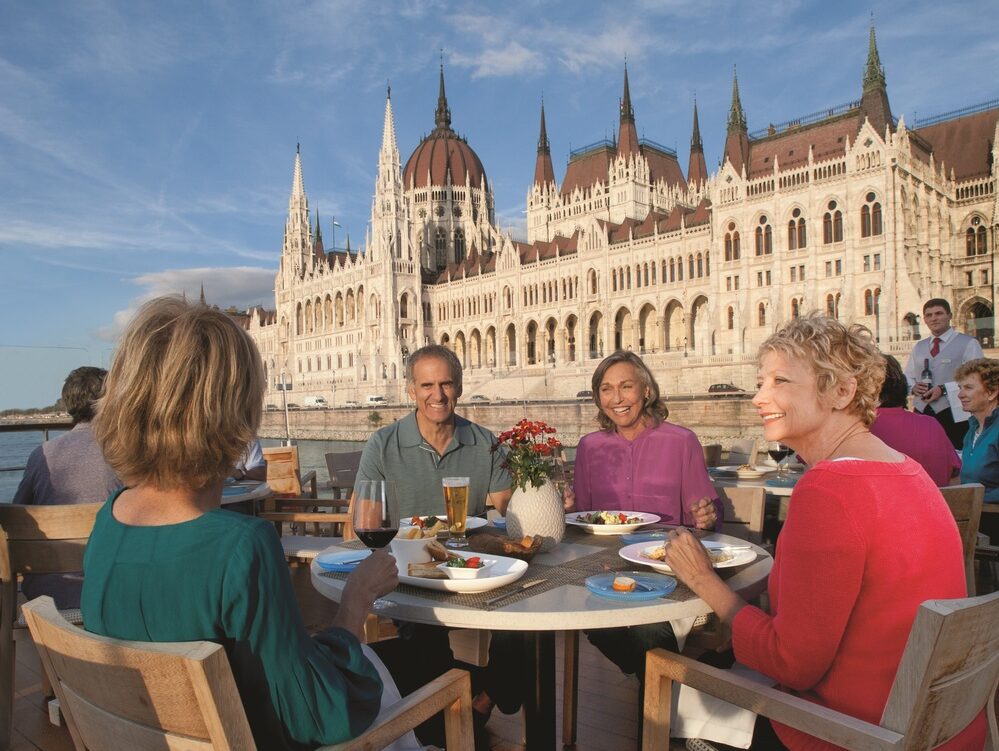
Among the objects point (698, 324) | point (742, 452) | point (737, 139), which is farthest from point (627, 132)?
point (742, 452)

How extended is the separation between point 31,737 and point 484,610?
1931 millimetres

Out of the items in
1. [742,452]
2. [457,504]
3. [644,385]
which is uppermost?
[644,385]

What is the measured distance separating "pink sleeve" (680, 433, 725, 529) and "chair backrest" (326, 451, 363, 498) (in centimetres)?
445

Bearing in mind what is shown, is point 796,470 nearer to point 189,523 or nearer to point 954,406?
point 954,406

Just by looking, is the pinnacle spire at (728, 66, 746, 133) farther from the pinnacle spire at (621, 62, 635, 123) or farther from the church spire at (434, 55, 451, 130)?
the church spire at (434, 55, 451, 130)

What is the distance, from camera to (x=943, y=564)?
1.27m

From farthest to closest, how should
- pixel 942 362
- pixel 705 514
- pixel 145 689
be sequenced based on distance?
pixel 942 362, pixel 705 514, pixel 145 689

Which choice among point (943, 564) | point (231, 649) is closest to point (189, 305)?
point (231, 649)

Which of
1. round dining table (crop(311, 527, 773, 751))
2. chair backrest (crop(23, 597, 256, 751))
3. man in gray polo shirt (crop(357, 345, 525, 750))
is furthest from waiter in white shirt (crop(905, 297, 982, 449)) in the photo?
chair backrest (crop(23, 597, 256, 751))

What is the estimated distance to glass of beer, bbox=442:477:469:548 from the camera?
1.92m

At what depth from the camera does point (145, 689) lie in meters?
0.93

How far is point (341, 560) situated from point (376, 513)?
33 cm

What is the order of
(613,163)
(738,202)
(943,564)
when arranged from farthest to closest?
1. (613,163)
2. (738,202)
3. (943,564)

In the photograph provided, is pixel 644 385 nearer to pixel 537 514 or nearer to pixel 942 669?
pixel 537 514
